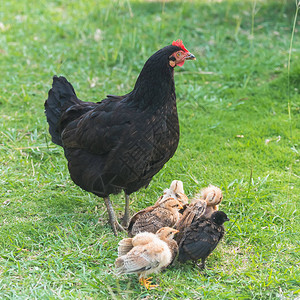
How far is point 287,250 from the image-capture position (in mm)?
4098

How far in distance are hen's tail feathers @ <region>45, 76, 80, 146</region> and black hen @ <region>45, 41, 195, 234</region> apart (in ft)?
1.92

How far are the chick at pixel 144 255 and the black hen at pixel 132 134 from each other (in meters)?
0.71

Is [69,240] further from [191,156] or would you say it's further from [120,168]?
[191,156]

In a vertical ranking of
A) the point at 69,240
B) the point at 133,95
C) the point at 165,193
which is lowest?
the point at 69,240

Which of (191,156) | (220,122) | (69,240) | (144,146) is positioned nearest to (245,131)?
(220,122)

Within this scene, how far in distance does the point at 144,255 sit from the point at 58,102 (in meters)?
2.32

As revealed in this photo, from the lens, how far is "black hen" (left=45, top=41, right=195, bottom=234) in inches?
163

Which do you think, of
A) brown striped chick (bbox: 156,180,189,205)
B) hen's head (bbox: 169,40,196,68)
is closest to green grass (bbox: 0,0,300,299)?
brown striped chick (bbox: 156,180,189,205)

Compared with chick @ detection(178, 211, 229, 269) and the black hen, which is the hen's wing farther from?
chick @ detection(178, 211, 229, 269)

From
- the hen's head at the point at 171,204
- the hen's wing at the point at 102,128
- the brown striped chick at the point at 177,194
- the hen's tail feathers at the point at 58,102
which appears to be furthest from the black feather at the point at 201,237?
the hen's tail feathers at the point at 58,102

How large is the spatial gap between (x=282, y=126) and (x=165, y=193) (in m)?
2.46

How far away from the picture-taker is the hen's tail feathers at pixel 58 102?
504 centimetres

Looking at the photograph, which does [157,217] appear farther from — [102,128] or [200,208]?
[102,128]

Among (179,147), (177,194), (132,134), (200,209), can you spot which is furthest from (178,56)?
(179,147)
